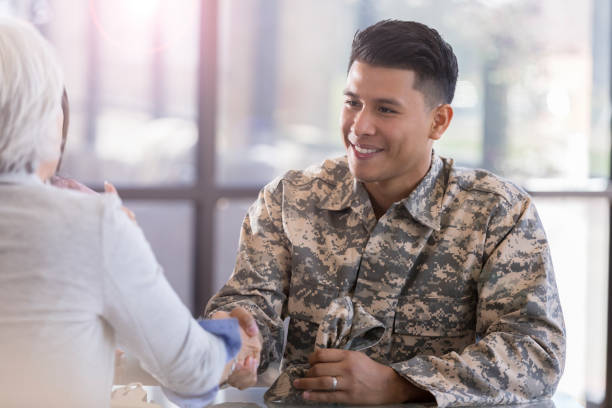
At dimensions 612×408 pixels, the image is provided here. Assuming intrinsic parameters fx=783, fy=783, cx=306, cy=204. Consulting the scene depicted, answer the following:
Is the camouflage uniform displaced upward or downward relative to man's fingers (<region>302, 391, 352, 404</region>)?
upward

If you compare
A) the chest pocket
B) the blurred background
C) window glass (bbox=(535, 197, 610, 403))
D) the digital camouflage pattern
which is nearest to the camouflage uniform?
the chest pocket

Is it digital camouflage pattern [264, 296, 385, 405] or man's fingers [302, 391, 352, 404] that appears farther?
digital camouflage pattern [264, 296, 385, 405]

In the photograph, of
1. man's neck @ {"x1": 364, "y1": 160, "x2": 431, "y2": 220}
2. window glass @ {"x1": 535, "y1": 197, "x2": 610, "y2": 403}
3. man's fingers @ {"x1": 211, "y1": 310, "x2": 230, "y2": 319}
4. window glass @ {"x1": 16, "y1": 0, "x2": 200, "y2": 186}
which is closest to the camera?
man's fingers @ {"x1": 211, "y1": 310, "x2": 230, "y2": 319}

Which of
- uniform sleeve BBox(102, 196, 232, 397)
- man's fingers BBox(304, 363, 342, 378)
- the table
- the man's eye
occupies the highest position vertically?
the man's eye

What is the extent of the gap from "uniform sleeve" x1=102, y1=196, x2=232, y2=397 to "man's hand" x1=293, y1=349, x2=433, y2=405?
Answer: 1.30 ft

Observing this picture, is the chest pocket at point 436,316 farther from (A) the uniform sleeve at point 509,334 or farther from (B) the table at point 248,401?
(B) the table at point 248,401

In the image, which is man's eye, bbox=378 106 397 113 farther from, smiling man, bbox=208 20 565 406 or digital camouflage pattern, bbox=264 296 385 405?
digital camouflage pattern, bbox=264 296 385 405

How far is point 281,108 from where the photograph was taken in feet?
12.4

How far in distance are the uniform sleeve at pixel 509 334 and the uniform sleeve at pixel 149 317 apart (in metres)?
0.58

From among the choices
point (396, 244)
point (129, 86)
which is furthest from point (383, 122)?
point (129, 86)

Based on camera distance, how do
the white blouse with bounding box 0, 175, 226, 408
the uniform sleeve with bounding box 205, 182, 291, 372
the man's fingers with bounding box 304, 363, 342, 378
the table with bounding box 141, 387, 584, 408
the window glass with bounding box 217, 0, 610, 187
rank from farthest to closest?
the window glass with bounding box 217, 0, 610, 187
the uniform sleeve with bounding box 205, 182, 291, 372
the man's fingers with bounding box 304, 363, 342, 378
the table with bounding box 141, 387, 584, 408
the white blouse with bounding box 0, 175, 226, 408

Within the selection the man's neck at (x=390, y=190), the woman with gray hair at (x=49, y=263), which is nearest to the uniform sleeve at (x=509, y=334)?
the man's neck at (x=390, y=190)

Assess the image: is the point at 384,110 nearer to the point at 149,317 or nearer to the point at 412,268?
the point at 412,268

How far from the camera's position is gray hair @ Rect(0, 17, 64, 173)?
1.14 metres
